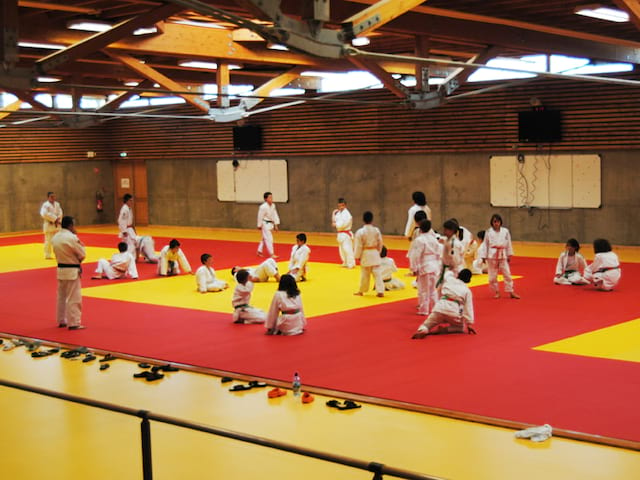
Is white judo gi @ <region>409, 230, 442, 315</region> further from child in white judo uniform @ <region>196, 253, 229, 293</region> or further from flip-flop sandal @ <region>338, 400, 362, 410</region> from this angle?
flip-flop sandal @ <region>338, 400, 362, 410</region>

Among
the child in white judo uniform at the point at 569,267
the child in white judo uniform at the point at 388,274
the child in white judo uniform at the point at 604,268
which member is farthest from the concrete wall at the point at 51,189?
the child in white judo uniform at the point at 604,268

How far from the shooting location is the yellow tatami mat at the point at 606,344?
28.9 ft

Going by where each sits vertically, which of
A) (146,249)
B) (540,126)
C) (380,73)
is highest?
(380,73)

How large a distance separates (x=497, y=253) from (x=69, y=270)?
234 inches

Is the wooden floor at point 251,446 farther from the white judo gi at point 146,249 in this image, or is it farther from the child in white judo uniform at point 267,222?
the child in white judo uniform at point 267,222

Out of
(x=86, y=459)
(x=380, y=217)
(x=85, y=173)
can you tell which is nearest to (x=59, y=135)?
(x=85, y=173)

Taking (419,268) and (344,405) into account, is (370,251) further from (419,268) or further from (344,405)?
(344,405)

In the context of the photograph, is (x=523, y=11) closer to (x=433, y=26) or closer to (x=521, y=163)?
(x=433, y=26)

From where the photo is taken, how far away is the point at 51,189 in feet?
89.6

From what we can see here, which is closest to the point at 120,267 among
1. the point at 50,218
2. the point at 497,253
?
the point at 50,218

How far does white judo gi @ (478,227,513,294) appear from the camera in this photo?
1225 centimetres

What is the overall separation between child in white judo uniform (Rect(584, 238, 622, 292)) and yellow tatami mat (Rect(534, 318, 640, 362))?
8.78 ft

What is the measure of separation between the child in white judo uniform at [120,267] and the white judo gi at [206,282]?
2443 millimetres

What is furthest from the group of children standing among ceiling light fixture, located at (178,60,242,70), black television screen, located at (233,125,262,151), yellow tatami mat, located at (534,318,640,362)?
black television screen, located at (233,125,262,151)
